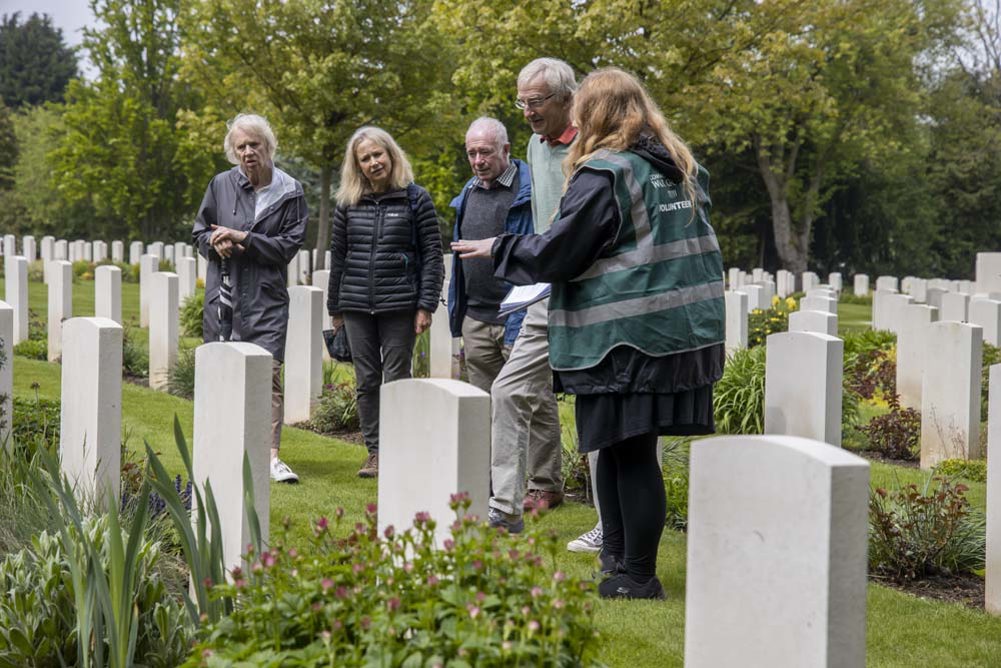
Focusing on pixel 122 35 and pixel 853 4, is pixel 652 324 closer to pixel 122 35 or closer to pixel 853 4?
pixel 853 4

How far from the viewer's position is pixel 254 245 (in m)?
6.22

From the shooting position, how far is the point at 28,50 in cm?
6744

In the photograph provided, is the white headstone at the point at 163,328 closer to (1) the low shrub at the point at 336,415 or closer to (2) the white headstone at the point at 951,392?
(1) the low shrub at the point at 336,415

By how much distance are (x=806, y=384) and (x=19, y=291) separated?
11.4m

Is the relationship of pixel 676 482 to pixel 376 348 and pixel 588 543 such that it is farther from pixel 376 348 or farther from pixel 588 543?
pixel 376 348

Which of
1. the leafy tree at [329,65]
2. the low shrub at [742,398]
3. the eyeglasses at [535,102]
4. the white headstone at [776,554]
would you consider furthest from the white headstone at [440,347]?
the leafy tree at [329,65]

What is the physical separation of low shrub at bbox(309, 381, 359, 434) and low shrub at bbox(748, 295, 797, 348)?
487 centimetres

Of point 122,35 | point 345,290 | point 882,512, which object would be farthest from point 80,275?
point 882,512

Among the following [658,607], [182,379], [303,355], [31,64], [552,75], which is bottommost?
[658,607]

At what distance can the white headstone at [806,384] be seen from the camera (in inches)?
173

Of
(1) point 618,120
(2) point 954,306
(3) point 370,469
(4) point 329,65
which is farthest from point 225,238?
(4) point 329,65

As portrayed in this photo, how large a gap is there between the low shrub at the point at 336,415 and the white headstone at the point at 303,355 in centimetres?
21

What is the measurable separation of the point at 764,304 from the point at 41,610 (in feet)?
39.3

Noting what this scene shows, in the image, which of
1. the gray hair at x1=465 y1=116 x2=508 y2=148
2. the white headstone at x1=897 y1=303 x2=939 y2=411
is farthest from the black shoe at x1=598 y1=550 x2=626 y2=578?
the white headstone at x1=897 y1=303 x2=939 y2=411
